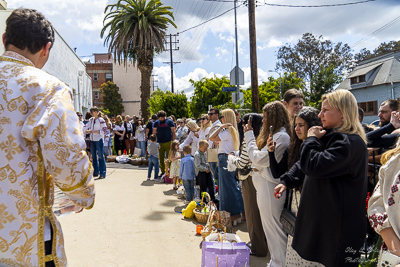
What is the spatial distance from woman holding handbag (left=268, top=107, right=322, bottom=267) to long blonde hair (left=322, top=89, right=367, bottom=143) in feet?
1.50

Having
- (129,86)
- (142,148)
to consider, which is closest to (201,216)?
(142,148)

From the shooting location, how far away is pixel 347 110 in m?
2.85

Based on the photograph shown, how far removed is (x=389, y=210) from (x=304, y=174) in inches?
54.8

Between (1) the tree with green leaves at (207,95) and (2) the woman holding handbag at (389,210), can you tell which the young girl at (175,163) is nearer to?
(2) the woman holding handbag at (389,210)

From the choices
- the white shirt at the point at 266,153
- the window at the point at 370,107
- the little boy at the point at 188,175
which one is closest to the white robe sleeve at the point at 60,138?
the white shirt at the point at 266,153

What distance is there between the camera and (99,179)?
10.9m

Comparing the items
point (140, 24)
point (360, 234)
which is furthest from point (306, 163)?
point (140, 24)

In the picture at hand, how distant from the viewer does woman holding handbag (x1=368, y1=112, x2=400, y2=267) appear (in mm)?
1953

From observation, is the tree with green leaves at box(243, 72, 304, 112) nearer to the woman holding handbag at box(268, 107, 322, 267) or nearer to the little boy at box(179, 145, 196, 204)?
the little boy at box(179, 145, 196, 204)

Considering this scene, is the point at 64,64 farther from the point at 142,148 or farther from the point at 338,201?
the point at 338,201

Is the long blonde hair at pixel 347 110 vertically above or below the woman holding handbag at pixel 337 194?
above

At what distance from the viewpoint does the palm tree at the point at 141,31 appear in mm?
25844

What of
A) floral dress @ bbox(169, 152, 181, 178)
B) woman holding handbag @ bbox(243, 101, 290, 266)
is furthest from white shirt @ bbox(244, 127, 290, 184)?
floral dress @ bbox(169, 152, 181, 178)

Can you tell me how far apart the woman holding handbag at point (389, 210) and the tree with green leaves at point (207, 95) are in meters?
38.5
